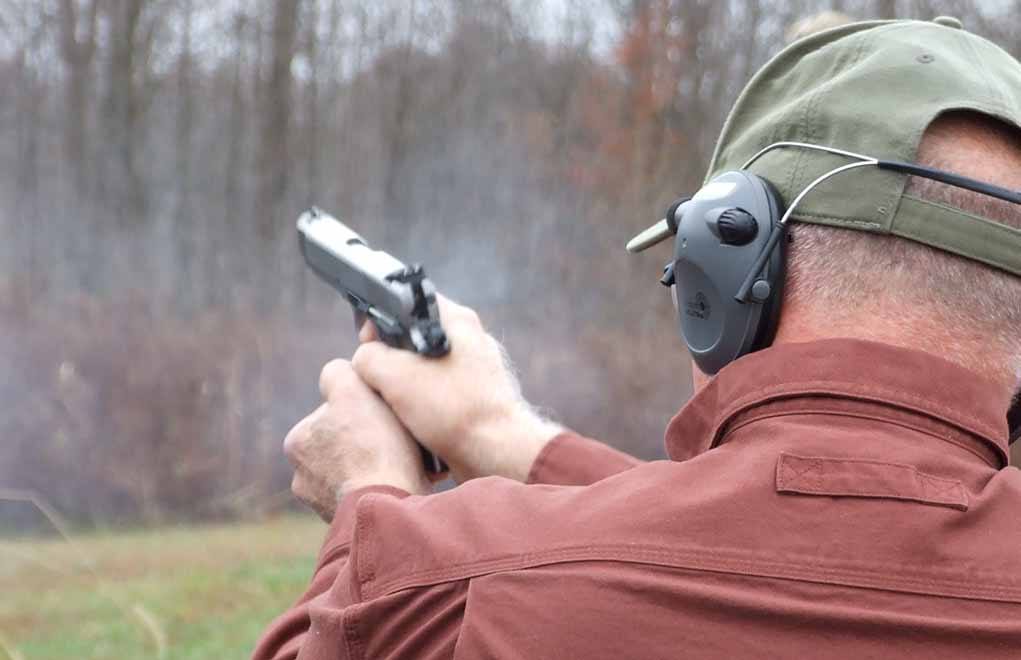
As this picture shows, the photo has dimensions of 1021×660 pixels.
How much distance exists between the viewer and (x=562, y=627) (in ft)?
4.04

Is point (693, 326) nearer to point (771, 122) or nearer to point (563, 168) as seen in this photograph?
point (771, 122)

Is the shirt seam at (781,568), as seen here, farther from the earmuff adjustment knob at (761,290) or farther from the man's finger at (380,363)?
the man's finger at (380,363)

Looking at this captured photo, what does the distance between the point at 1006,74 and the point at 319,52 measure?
1690 cm

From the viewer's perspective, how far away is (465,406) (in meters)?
2.00

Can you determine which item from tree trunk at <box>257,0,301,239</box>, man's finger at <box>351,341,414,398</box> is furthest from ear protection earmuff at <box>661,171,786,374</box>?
tree trunk at <box>257,0,301,239</box>

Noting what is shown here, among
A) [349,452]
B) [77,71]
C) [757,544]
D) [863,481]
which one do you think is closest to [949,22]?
[863,481]

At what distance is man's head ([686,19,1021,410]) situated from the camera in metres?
1.36

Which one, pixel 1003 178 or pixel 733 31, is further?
pixel 733 31

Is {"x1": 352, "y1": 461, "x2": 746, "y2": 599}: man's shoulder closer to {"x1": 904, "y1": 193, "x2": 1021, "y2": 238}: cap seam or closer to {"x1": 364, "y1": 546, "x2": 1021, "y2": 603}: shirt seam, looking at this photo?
{"x1": 364, "y1": 546, "x2": 1021, "y2": 603}: shirt seam

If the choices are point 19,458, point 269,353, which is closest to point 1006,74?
point 19,458

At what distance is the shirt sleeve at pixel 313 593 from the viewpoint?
155 cm

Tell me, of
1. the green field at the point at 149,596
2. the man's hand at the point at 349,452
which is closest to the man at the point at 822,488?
the man's hand at the point at 349,452

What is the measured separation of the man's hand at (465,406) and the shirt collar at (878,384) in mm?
684

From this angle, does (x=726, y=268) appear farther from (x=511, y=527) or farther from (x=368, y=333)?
(x=368, y=333)
